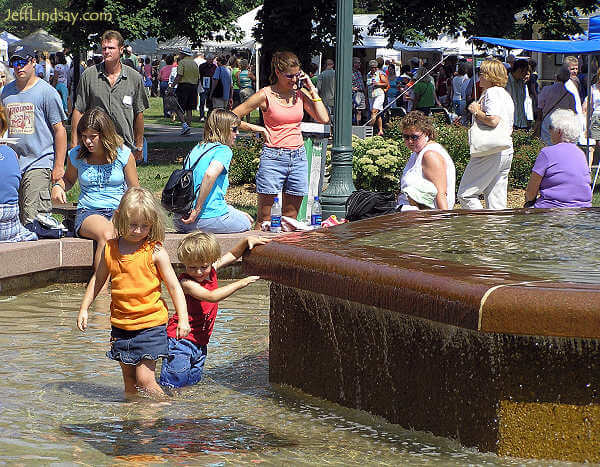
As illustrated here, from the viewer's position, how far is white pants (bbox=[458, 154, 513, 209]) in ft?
32.7

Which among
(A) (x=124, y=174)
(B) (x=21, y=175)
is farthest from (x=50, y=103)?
(A) (x=124, y=174)

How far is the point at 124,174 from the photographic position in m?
8.30

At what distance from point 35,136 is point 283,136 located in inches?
85.3

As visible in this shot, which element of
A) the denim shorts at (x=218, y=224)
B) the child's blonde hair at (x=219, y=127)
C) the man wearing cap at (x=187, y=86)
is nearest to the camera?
the child's blonde hair at (x=219, y=127)

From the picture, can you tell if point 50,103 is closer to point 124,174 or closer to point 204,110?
point 124,174

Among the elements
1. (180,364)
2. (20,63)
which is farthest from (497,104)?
(180,364)

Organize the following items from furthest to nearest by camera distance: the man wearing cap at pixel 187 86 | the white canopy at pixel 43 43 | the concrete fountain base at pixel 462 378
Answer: the white canopy at pixel 43 43, the man wearing cap at pixel 187 86, the concrete fountain base at pixel 462 378

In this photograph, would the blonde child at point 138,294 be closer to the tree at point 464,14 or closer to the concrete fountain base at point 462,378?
the concrete fountain base at point 462,378

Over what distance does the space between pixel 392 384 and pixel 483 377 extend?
25.4 inches

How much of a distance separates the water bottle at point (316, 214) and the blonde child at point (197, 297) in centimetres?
428

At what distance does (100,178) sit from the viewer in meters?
8.20

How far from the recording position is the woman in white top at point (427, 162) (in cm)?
811

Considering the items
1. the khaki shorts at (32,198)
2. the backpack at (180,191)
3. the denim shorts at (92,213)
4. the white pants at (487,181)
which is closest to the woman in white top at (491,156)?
the white pants at (487,181)

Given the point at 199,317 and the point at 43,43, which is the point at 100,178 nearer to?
the point at 199,317
